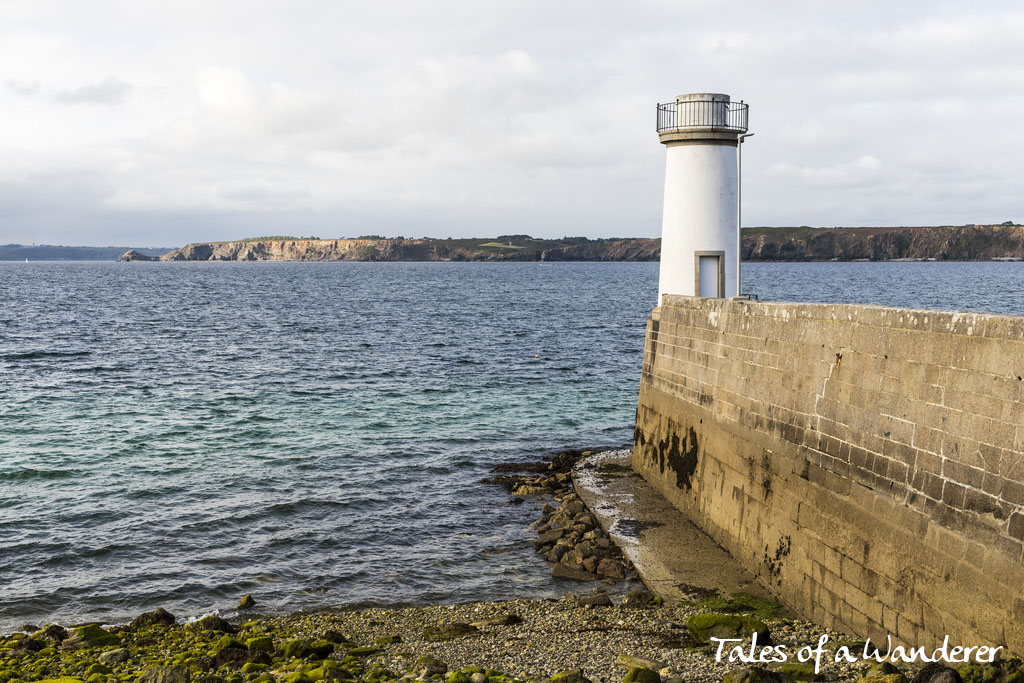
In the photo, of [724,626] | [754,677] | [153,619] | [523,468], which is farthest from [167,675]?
[523,468]

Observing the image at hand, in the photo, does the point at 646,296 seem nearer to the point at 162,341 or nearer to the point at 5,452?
the point at 162,341

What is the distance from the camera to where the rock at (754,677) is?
753cm

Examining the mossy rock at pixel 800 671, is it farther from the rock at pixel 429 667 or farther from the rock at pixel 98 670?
the rock at pixel 98 670

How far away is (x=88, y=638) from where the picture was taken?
10.3 m

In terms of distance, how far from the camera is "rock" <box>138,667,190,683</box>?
8367 mm

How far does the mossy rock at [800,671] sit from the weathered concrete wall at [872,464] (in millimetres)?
1065

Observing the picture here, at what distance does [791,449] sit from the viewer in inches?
434

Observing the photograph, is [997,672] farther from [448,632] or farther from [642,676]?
[448,632]

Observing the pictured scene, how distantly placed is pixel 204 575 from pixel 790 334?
9770mm

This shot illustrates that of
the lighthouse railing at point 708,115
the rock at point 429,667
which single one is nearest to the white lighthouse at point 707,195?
the lighthouse railing at point 708,115

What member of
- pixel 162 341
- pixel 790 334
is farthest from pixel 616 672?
pixel 162 341

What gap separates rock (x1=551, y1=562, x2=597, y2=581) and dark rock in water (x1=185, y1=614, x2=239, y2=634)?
4.82 meters

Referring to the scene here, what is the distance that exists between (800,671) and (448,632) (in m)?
4.44

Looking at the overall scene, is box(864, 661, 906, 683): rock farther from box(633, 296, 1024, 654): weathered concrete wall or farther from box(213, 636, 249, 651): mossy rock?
box(213, 636, 249, 651): mossy rock
